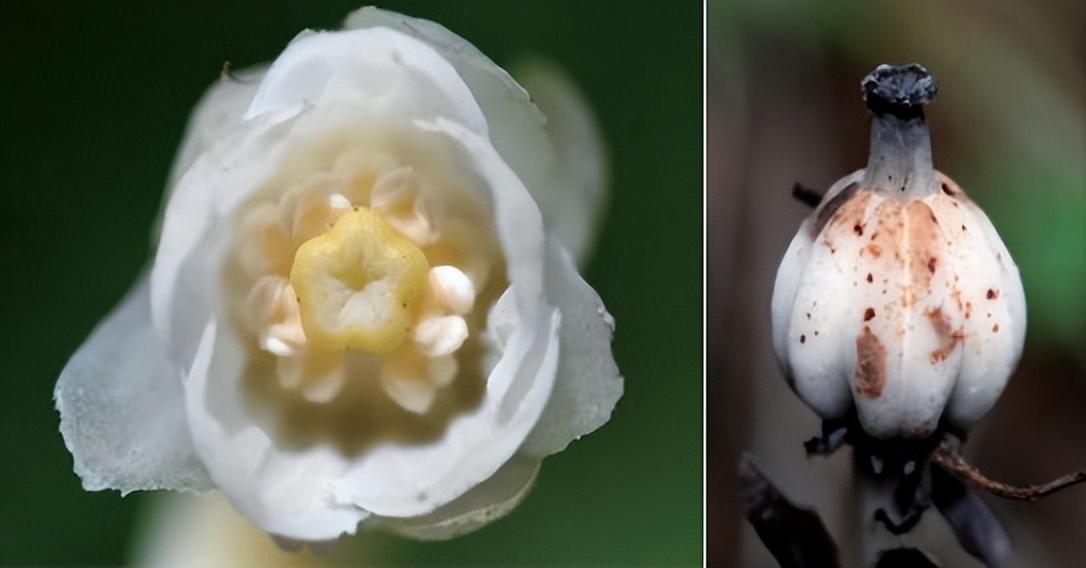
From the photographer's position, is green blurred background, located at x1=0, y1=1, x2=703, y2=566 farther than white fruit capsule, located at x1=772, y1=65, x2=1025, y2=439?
Yes

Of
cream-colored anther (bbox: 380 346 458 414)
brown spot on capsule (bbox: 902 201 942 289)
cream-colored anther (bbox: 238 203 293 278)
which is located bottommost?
cream-colored anther (bbox: 380 346 458 414)

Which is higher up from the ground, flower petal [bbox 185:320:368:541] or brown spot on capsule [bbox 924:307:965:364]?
brown spot on capsule [bbox 924:307:965:364]

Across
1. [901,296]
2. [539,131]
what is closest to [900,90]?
[901,296]

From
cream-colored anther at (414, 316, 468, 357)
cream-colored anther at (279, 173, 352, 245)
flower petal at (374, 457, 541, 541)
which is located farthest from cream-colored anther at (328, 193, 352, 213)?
flower petal at (374, 457, 541, 541)

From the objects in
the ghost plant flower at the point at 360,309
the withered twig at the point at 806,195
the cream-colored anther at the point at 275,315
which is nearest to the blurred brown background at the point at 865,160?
the withered twig at the point at 806,195

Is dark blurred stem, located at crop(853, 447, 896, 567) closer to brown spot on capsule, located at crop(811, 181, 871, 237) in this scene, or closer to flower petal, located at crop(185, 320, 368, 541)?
brown spot on capsule, located at crop(811, 181, 871, 237)

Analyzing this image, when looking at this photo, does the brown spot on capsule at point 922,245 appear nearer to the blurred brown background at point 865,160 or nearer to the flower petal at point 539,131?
the blurred brown background at point 865,160

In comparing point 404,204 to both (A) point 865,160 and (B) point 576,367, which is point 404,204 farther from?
(A) point 865,160
